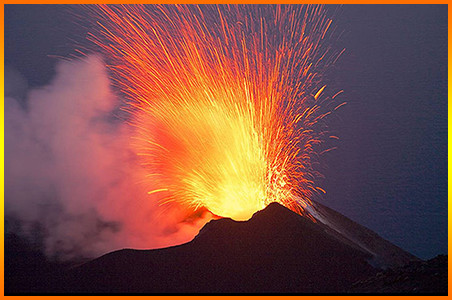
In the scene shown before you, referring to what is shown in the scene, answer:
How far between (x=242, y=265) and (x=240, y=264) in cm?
5

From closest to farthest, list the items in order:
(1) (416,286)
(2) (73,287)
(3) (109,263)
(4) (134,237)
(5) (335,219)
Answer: (1) (416,286), (2) (73,287), (3) (109,263), (4) (134,237), (5) (335,219)

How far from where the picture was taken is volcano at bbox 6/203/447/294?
7.13 metres

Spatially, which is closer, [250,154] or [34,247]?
[34,247]

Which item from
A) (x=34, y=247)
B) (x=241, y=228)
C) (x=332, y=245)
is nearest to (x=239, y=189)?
(x=241, y=228)

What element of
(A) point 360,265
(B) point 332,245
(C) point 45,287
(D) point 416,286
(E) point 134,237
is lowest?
(D) point 416,286

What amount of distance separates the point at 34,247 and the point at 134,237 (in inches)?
80.4

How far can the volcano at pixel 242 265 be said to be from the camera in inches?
281

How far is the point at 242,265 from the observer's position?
7727mm

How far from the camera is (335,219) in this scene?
12.8 m

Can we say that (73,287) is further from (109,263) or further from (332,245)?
(332,245)

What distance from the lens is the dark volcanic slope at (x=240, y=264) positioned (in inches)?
282

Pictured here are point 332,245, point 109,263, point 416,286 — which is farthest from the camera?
point 332,245

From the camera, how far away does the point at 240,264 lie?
7754 mm

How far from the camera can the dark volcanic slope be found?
7172 millimetres
